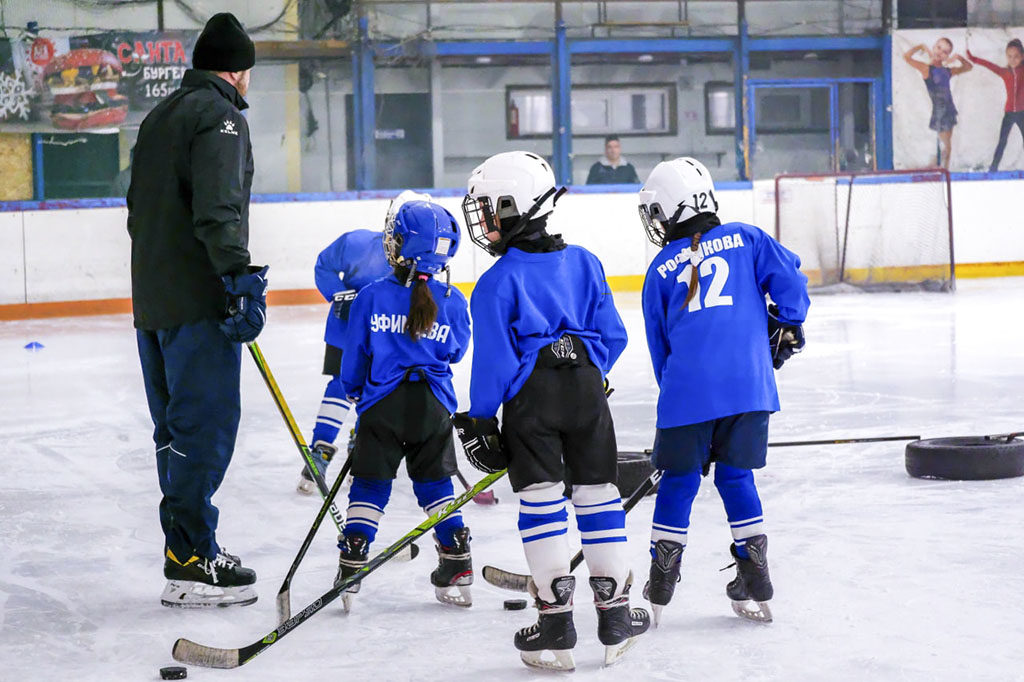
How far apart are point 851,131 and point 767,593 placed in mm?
10890

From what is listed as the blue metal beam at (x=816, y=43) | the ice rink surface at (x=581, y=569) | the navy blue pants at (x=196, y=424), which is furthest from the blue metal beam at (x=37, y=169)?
the navy blue pants at (x=196, y=424)

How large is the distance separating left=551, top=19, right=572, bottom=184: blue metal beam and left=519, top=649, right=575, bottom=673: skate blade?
9965mm

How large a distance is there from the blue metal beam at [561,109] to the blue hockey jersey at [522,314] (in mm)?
9745

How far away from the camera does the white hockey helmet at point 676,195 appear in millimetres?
2631

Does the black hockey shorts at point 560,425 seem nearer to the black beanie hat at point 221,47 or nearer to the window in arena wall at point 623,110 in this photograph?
the black beanie hat at point 221,47

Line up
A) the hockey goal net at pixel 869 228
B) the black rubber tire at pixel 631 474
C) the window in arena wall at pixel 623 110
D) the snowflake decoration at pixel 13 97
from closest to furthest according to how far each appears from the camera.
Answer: the black rubber tire at pixel 631 474
the snowflake decoration at pixel 13 97
the hockey goal net at pixel 869 228
the window in arena wall at pixel 623 110

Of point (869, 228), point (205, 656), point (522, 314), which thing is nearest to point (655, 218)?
point (522, 314)

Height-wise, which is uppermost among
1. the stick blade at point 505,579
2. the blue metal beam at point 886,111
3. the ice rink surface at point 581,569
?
the blue metal beam at point 886,111

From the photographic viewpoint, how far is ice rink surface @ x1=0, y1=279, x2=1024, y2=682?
237 cm

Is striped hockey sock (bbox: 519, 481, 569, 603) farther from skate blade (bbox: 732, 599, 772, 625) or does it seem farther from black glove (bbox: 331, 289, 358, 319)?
black glove (bbox: 331, 289, 358, 319)

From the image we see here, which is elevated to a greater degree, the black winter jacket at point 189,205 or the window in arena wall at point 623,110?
the window in arena wall at point 623,110

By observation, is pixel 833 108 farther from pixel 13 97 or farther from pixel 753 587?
pixel 753 587

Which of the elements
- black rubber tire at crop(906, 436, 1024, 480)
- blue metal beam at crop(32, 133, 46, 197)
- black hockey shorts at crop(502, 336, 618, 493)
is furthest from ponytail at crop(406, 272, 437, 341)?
blue metal beam at crop(32, 133, 46, 197)

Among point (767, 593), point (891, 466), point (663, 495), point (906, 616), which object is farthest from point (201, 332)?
point (891, 466)
